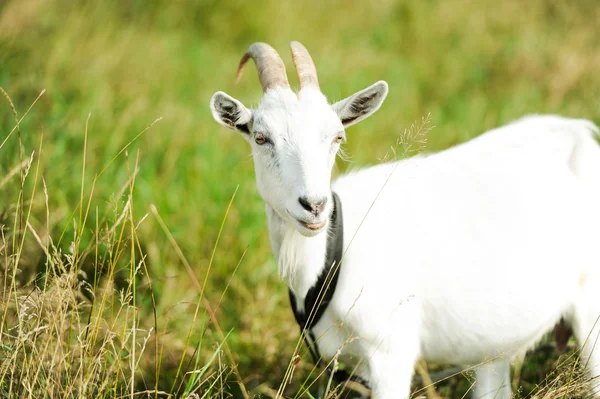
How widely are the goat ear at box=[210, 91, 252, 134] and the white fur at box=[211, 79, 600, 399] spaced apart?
0.03 meters

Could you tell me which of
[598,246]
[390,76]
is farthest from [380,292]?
[390,76]

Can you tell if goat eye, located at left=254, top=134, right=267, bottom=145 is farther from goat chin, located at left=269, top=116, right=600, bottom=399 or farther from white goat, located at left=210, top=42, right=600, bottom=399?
goat chin, located at left=269, top=116, right=600, bottom=399

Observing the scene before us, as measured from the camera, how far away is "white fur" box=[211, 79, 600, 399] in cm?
289

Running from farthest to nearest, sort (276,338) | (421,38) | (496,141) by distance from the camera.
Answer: (421,38) → (276,338) → (496,141)

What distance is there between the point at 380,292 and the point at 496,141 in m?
1.19

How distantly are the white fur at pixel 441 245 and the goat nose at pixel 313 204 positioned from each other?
0.44ft

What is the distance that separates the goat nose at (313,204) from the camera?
2.56 metres

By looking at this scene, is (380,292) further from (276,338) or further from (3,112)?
(3,112)

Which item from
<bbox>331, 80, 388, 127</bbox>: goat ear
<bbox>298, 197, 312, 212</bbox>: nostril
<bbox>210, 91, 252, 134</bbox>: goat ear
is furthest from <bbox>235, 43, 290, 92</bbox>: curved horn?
<bbox>298, 197, 312, 212</bbox>: nostril

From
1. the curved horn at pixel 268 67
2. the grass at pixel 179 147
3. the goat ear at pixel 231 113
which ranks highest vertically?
the curved horn at pixel 268 67

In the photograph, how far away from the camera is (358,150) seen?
245 inches

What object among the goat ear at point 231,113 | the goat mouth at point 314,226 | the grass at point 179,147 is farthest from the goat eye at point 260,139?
the goat mouth at point 314,226

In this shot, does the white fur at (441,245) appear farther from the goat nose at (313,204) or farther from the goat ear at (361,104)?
the goat nose at (313,204)

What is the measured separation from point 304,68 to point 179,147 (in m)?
3.07
